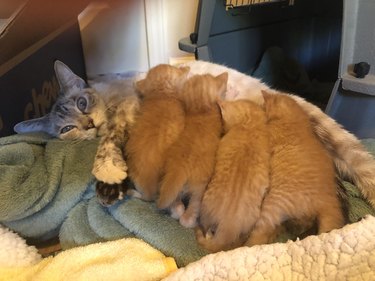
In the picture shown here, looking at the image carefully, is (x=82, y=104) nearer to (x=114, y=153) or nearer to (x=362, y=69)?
(x=114, y=153)

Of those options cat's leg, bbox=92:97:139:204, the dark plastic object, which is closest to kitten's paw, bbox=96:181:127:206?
cat's leg, bbox=92:97:139:204

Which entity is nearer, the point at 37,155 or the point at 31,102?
the point at 37,155

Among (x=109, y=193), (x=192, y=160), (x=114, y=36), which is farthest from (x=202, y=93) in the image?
(x=114, y=36)

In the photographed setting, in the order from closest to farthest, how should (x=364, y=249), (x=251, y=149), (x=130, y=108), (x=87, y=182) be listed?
(x=364, y=249) < (x=251, y=149) < (x=87, y=182) < (x=130, y=108)

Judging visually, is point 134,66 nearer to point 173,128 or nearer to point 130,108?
point 130,108

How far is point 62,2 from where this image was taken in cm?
155

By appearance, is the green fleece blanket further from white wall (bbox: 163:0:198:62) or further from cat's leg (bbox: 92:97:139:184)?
white wall (bbox: 163:0:198:62)

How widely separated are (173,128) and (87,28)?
138 centimetres

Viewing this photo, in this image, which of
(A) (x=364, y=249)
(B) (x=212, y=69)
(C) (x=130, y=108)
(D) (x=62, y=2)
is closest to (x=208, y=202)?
(A) (x=364, y=249)

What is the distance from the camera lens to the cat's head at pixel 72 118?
1224mm

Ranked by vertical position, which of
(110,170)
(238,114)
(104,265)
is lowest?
(104,265)

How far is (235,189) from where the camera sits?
0.79m

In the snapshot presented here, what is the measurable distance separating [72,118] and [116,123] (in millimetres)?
187

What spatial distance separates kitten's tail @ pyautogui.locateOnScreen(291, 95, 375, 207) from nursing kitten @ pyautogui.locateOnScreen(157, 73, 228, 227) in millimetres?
307
